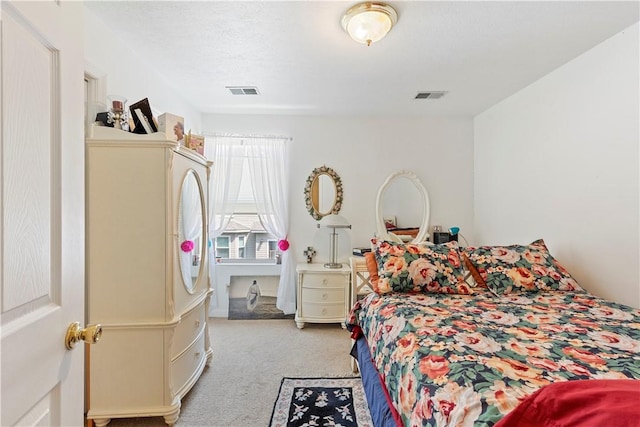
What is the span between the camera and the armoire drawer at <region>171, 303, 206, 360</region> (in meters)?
1.86

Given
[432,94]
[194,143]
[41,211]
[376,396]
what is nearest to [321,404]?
[376,396]

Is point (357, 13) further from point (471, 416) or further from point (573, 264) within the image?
point (573, 264)

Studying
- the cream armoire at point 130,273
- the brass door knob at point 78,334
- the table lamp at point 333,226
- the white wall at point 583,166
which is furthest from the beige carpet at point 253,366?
the white wall at point 583,166

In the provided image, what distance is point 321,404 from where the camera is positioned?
1973 millimetres

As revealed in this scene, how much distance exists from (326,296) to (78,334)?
Result: 265cm

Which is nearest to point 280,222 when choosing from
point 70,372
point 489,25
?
point 489,25

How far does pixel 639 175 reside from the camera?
5.98 ft

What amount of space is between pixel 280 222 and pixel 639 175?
2.97m

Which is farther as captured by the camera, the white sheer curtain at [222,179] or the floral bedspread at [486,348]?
the white sheer curtain at [222,179]

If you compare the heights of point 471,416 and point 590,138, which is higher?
point 590,138

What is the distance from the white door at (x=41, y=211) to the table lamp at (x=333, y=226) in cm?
265

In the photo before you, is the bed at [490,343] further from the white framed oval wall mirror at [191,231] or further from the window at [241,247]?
the window at [241,247]

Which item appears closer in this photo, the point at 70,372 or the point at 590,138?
the point at 70,372

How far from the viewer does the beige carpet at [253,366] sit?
1.87 m
